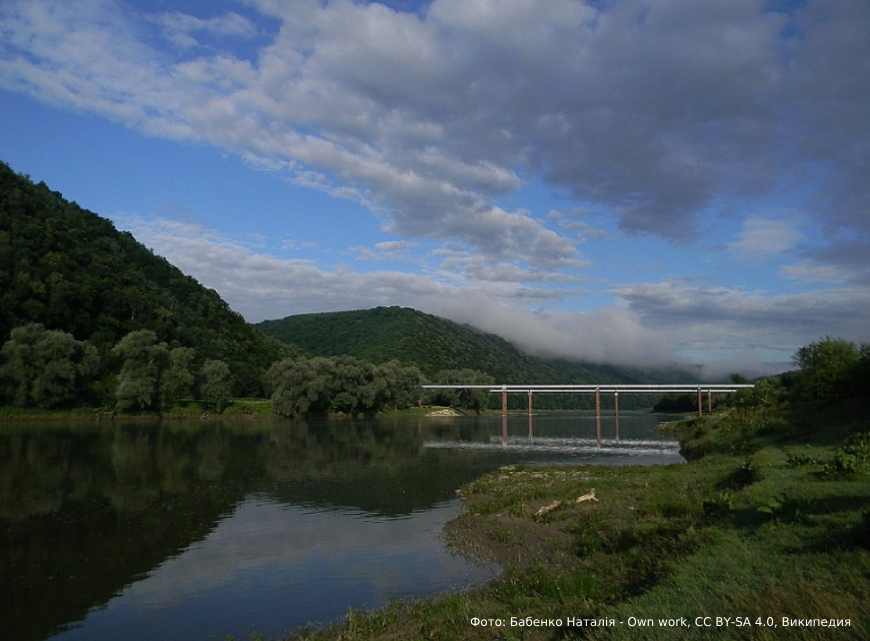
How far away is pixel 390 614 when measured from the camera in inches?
566

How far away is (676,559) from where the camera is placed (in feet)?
44.8

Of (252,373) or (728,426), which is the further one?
(252,373)

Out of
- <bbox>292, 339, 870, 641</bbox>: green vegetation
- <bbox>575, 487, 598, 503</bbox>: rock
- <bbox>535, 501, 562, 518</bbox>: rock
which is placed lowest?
<bbox>535, 501, 562, 518</bbox>: rock

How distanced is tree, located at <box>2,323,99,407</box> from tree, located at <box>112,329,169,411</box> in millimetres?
4904

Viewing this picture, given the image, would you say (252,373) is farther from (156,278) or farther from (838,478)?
(838,478)

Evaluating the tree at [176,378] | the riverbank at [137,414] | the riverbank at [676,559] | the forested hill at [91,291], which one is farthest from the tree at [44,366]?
the riverbank at [676,559]

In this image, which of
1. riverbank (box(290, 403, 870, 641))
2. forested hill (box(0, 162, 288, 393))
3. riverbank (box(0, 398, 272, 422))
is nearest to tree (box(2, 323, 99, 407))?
riverbank (box(0, 398, 272, 422))

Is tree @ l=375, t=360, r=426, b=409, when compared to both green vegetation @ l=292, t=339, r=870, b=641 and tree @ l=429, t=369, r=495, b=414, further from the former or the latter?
green vegetation @ l=292, t=339, r=870, b=641

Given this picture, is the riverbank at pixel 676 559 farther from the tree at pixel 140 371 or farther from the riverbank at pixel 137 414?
the tree at pixel 140 371

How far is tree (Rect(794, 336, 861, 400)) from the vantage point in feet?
146

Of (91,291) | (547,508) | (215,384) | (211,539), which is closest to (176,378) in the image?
(215,384)

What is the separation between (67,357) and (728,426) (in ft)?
266

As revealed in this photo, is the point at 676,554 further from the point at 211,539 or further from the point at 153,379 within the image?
the point at 153,379

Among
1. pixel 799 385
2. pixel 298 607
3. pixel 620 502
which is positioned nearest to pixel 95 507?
pixel 298 607
